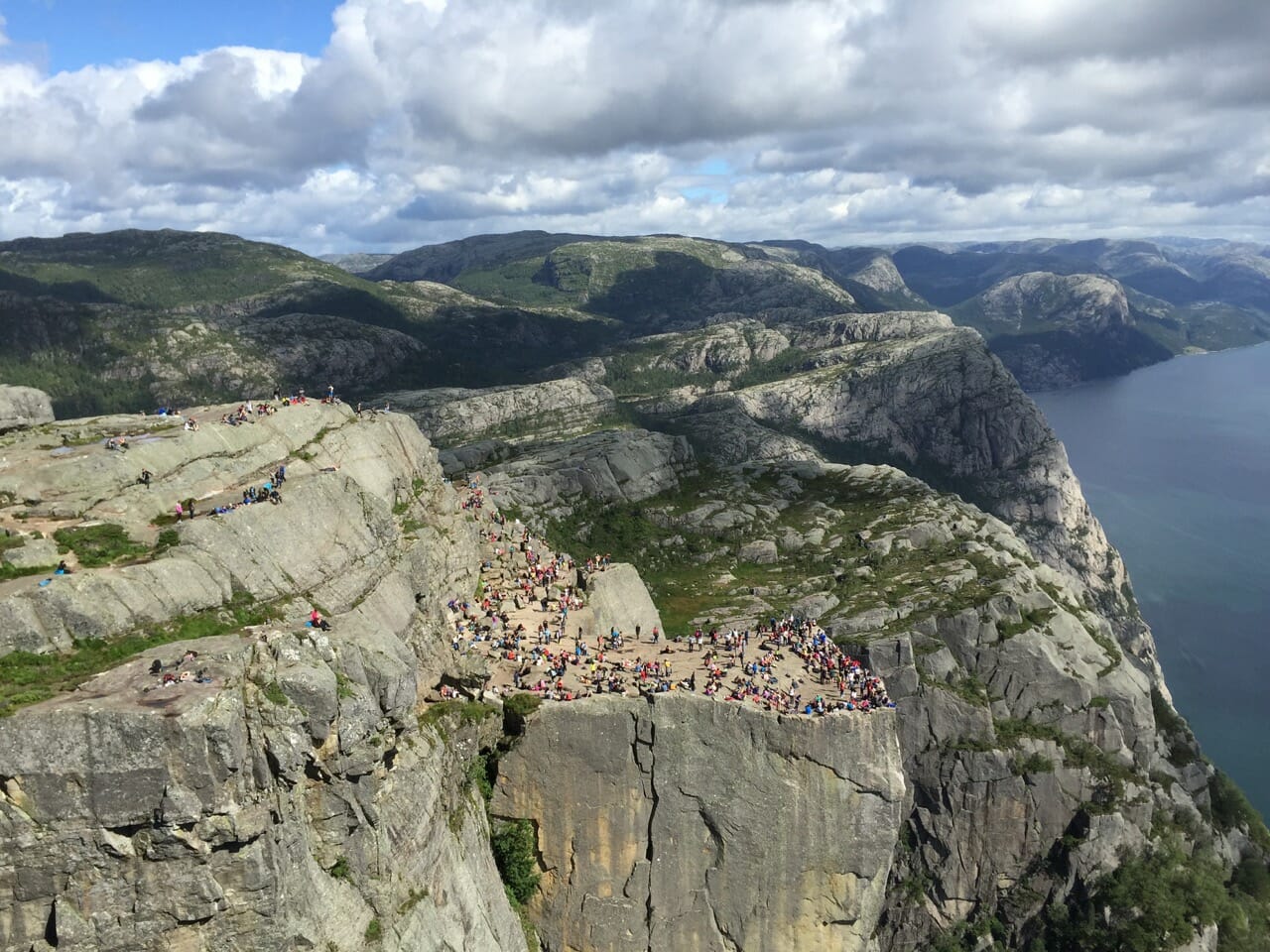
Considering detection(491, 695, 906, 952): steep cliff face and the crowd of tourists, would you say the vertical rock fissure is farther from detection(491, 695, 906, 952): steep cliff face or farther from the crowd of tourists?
the crowd of tourists

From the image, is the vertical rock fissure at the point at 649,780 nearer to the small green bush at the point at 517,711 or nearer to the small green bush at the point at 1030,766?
the small green bush at the point at 517,711

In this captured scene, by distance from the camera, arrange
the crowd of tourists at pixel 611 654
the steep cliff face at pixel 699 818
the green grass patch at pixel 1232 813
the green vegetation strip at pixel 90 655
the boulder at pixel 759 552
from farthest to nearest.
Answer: the boulder at pixel 759 552, the green grass patch at pixel 1232 813, the crowd of tourists at pixel 611 654, the steep cliff face at pixel 699 818, the green vegetation strip at pixel 90 655

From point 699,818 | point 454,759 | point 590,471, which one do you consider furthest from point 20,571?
point 590,471

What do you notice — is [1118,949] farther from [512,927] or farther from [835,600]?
[512,927]

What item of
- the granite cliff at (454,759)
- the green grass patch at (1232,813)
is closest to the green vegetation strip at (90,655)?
the granite cliff at (454,759)

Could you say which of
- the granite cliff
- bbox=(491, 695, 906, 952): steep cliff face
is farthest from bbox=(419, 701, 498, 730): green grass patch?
bbox=(491, 695, 906, 952): steep cliff face

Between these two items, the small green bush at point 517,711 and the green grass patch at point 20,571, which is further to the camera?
the small green bush at point 517,711
